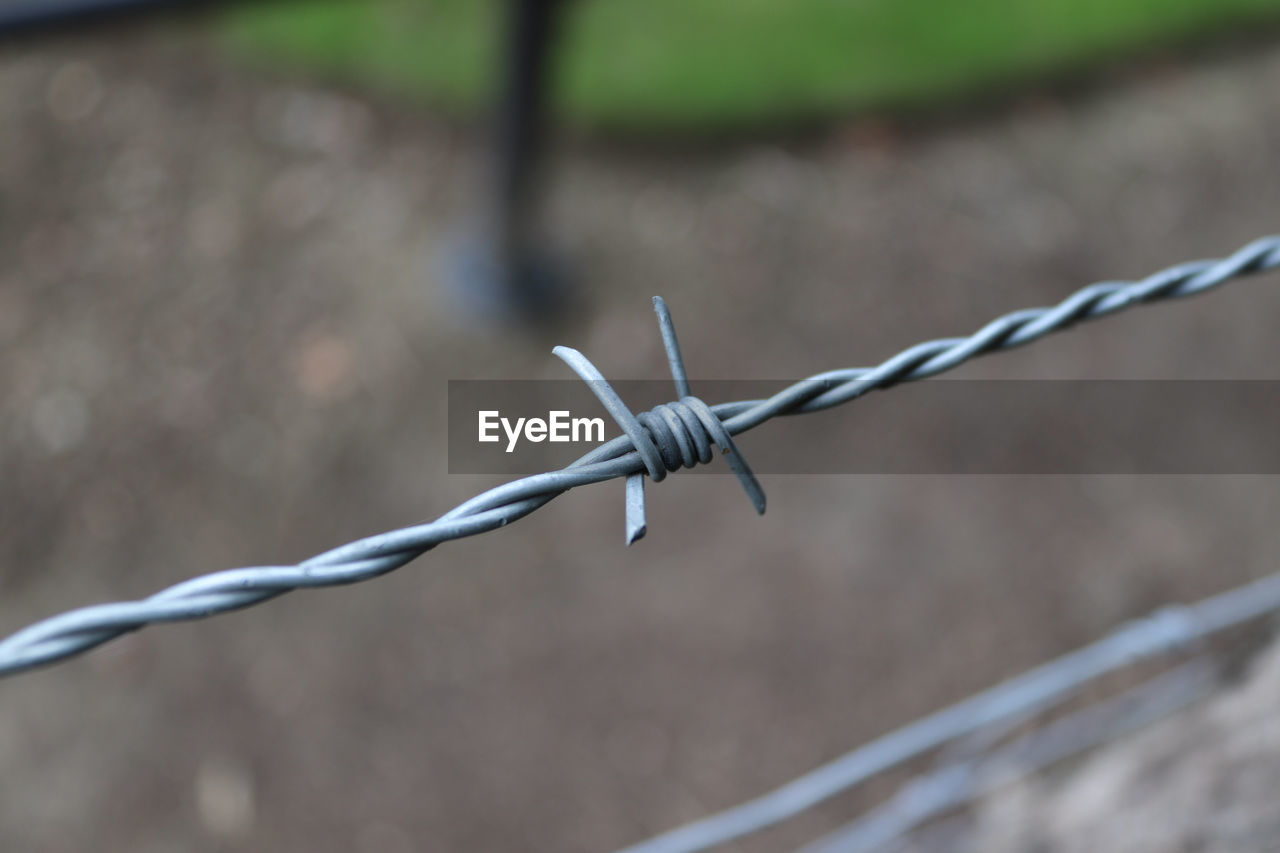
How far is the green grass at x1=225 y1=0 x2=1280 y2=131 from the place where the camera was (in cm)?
353

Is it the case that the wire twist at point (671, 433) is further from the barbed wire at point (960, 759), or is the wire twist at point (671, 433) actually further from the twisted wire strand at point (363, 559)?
the barbed wire at point (960, 759)

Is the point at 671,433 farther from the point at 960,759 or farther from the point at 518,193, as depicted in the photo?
the point at 518,193

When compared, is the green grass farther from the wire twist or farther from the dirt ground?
the wire twist

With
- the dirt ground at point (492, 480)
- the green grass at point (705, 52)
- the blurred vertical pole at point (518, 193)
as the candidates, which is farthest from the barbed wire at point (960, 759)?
the green grass at point (705, 52)

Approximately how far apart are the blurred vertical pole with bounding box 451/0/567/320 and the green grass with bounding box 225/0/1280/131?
2.15 ft

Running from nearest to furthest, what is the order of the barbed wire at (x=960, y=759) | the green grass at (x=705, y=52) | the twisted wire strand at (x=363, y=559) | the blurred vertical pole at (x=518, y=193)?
the twisted wire strand at (x=363, y=559)
the barbed wire at (x=960, y=759)
the blurred vertical pole at (x=518, y=193)
the green grass at (x=705, y=52)

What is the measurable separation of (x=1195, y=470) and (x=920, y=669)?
1150mm

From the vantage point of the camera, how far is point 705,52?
3572 mm

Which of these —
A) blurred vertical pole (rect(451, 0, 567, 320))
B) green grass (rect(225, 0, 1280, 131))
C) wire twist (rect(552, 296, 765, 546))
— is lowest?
wire twist (rect(552, 296, 765, 546))

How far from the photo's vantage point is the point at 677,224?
3412 mm

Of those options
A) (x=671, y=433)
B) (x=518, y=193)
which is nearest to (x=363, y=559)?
(x=671, y=433)

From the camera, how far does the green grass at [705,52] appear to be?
3.53 meters

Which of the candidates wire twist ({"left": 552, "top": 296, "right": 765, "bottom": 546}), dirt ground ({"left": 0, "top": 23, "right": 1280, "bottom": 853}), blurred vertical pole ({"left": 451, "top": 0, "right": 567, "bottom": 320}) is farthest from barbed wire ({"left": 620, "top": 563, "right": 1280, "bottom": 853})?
wire twist ({"left": 552, "top": 296, "right": 765, "bottom": 546})

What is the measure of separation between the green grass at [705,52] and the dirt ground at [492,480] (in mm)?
145
